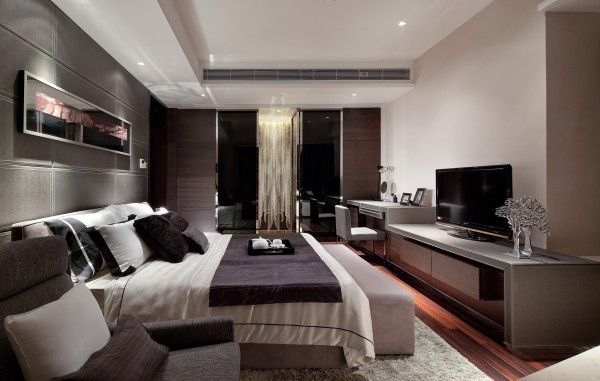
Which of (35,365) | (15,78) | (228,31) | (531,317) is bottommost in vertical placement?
(531,317)

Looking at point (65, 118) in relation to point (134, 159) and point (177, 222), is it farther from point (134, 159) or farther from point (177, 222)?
point (134, 159)

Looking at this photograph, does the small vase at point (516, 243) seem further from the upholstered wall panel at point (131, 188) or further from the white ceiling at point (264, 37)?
the upholstered wall panel at point (131, 188)

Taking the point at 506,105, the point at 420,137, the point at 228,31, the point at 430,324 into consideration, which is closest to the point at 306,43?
the point at 228,31

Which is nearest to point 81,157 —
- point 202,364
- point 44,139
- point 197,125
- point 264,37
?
point 44,139

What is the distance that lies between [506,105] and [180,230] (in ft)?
10.5

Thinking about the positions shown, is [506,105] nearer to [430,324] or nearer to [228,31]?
[430,324]

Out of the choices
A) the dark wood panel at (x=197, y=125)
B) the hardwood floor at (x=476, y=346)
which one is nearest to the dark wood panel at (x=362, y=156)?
the dark wood panel at (x=197, y=125)

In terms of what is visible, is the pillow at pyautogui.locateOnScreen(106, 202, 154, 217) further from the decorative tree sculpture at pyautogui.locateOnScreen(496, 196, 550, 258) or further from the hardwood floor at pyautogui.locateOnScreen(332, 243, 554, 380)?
the decorative tree sculpture at pyautogui.locateOnScreen(496, 196, 550, 258)

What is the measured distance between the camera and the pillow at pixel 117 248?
1998 millimetres

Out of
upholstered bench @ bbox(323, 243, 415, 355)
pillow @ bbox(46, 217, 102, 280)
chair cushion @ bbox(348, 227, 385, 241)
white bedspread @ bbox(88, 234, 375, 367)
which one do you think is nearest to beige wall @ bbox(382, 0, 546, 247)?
chair cushion @ bbox(348, 227, 385, 241)

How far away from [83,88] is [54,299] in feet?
7.29

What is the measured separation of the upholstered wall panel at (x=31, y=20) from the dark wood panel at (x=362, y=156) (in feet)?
14.5

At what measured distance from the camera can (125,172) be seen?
348 centimetres

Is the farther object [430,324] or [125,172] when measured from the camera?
[125,172]
